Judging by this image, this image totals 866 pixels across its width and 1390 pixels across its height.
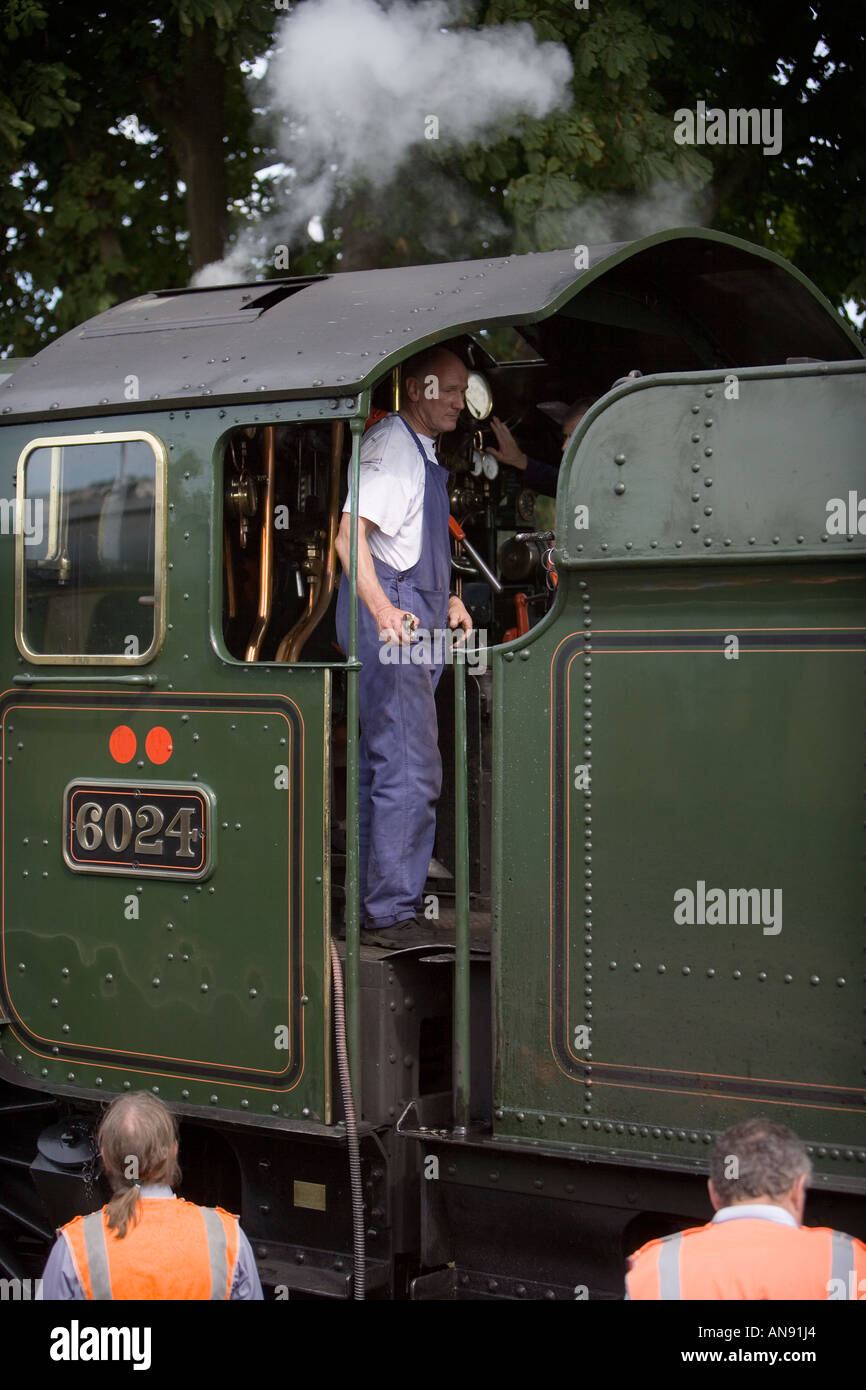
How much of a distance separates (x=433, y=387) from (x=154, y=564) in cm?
106

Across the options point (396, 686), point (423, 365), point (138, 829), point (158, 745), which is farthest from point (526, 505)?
point (138, 829)

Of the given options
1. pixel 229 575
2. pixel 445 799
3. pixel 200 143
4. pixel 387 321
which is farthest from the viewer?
pixel 200 143

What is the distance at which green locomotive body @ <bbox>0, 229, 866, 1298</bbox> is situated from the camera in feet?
13.1

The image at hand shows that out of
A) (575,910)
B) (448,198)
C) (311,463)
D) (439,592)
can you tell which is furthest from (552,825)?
(448,198)

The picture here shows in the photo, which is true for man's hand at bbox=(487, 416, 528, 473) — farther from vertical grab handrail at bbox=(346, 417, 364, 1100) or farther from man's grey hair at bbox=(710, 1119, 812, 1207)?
man's grey hair at bbox=(710, 1119, 812, 1207)

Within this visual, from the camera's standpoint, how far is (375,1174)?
15.0 ft

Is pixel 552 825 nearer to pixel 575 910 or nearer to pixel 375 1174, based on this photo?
pixel 575 910

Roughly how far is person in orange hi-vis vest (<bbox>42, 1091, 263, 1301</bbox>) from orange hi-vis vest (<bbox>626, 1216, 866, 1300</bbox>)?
2.91 ft

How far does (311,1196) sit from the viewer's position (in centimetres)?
468

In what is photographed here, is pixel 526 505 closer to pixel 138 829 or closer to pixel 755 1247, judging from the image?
pixel 138 829

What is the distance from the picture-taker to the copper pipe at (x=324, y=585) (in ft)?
17.0

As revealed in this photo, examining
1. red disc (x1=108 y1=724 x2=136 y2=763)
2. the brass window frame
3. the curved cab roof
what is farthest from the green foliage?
red disc (x1=108 y1=724 x2=136 y2=763)

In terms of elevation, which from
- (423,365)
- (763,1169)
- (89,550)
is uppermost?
(423,365)

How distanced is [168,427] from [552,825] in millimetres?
1637
